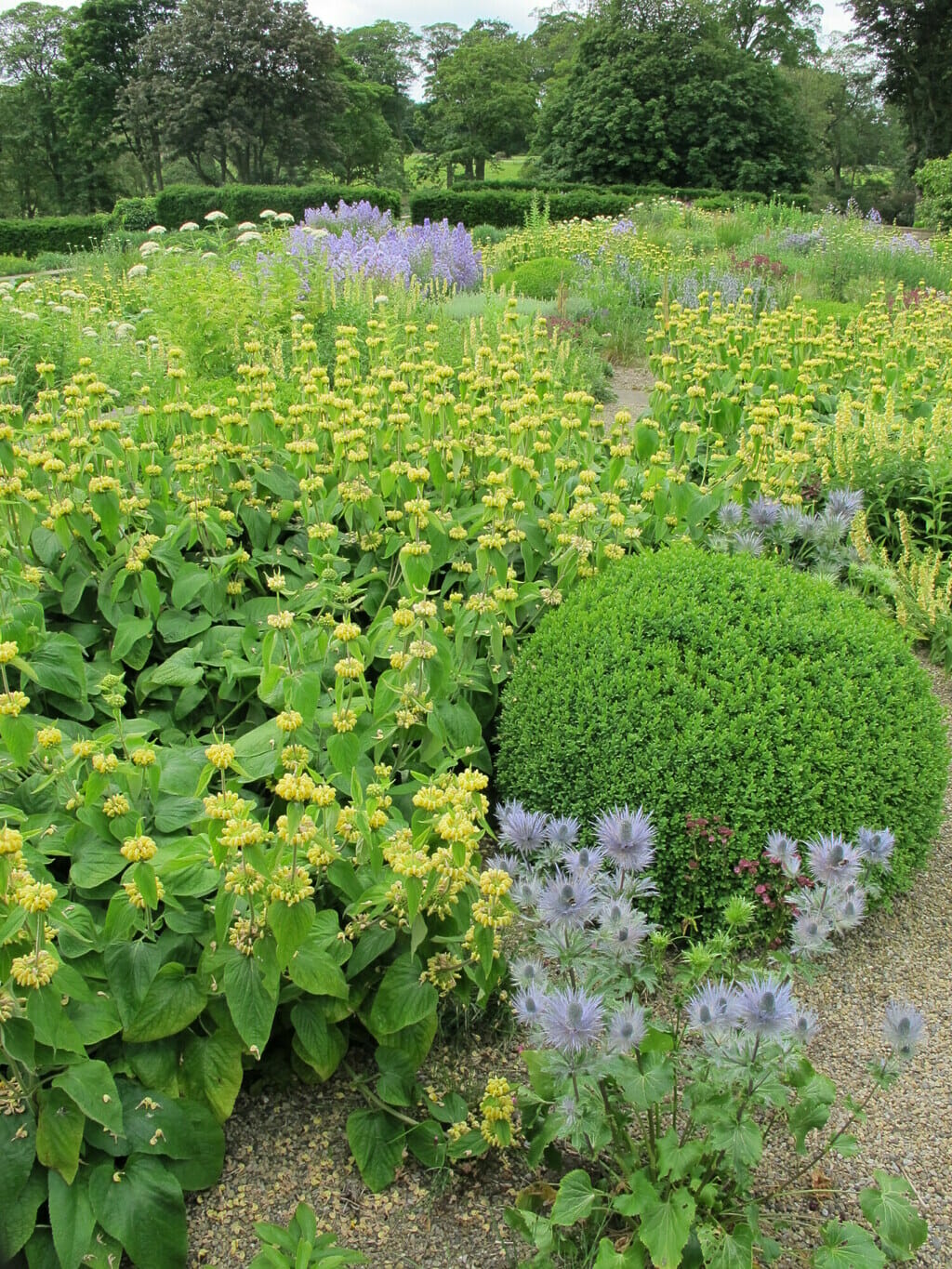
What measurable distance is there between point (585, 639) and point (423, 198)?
22.7 m

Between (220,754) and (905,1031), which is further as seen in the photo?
(220,754)

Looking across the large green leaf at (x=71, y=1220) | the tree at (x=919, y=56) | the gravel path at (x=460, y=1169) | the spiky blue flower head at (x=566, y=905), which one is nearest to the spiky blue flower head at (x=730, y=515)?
the gravel path at (x=460, y=1169)

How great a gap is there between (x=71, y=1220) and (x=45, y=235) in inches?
1117

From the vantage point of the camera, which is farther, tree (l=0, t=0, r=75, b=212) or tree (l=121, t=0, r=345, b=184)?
tree (l=0, t=0, r=75, b=212)

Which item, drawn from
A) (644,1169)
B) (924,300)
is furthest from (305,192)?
(644,1169)

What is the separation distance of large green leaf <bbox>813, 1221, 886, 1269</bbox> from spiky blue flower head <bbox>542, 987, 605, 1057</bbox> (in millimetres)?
501

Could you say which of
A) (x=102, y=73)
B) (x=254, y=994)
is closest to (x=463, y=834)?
(x=254, y=994)

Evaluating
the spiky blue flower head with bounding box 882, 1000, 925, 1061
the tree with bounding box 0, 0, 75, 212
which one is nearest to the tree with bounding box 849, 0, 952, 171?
the tree with bounding box 0, 0, 75, 212

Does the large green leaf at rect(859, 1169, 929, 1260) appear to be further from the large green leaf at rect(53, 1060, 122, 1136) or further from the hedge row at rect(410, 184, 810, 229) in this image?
the hedge row at rect(410, 184, 810, 229)

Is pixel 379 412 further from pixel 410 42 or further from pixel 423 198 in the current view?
pixel 410 42

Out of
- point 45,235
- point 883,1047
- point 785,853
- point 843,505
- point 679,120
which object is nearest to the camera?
point 785,853

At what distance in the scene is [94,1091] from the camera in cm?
173

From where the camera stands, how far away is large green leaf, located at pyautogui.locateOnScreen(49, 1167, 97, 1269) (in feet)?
5.57

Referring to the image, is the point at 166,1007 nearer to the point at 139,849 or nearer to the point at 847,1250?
the point at 139,849
